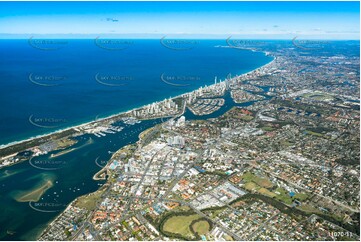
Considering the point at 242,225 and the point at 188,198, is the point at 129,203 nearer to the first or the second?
the point at 188,198

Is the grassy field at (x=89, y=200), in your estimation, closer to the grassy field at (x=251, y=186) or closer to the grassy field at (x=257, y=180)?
the grassy field at (x=251, y=186)

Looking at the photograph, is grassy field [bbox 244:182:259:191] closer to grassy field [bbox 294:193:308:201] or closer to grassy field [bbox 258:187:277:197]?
grassy field [bbox 258:187:277:197]

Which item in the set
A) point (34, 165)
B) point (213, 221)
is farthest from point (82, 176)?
point (213, 221)

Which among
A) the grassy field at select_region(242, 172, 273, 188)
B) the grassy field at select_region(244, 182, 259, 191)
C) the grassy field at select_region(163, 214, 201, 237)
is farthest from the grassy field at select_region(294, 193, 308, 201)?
the grassy field at select_region(163, 214, 201, 237)

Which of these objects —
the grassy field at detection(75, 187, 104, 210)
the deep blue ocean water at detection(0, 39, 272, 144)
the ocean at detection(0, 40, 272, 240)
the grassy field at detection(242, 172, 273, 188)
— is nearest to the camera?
the grassy field at detection(75, 187, 104, 210)

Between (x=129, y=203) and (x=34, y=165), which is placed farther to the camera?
(x=34, y=165)

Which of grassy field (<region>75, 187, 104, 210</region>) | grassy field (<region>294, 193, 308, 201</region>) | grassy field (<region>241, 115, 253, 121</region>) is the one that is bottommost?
grassy field (<region>75, 187, 104, 210</region>)
